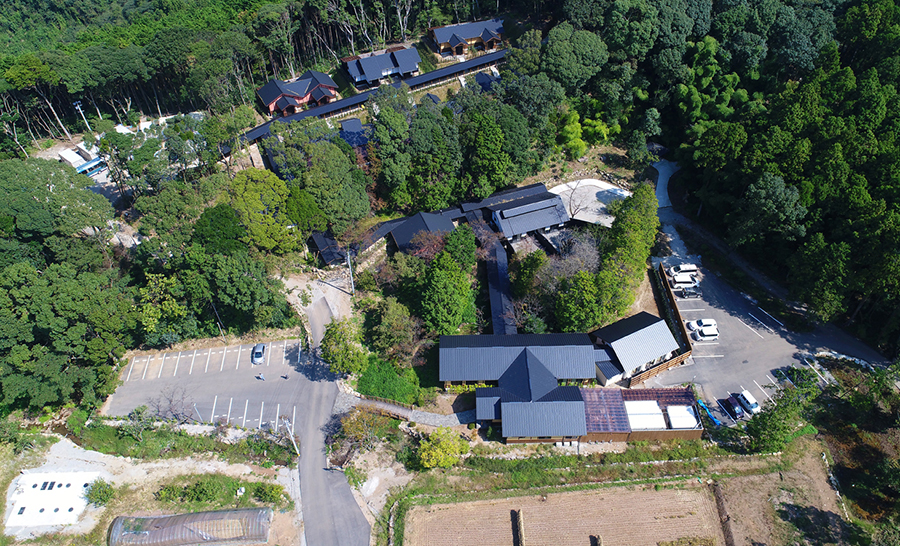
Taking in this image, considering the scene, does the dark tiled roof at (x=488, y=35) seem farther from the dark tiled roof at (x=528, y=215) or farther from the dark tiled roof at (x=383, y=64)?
the dark tiled roof at (x=528, y=215)

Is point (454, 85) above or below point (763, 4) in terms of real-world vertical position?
below

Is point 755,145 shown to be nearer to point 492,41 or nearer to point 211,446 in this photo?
point 492,41

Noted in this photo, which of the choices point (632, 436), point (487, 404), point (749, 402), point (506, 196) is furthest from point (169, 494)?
point (749, 402)

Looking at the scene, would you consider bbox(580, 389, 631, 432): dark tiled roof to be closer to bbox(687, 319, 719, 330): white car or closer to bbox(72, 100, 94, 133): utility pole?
bbox(687, 319, 719, 330): white car

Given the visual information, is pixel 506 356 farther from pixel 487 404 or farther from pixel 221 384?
pixel 221 384

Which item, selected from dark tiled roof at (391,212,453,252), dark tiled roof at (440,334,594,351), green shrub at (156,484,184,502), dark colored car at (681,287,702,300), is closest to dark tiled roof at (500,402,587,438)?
dark tiled roof at (440,334,594,351)

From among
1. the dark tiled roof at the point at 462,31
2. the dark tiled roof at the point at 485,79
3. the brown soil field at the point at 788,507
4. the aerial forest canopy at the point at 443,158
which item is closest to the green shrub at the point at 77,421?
the aerial forest canopy at the point at 443,158

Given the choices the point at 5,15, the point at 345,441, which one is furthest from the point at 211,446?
the point at 5,15
